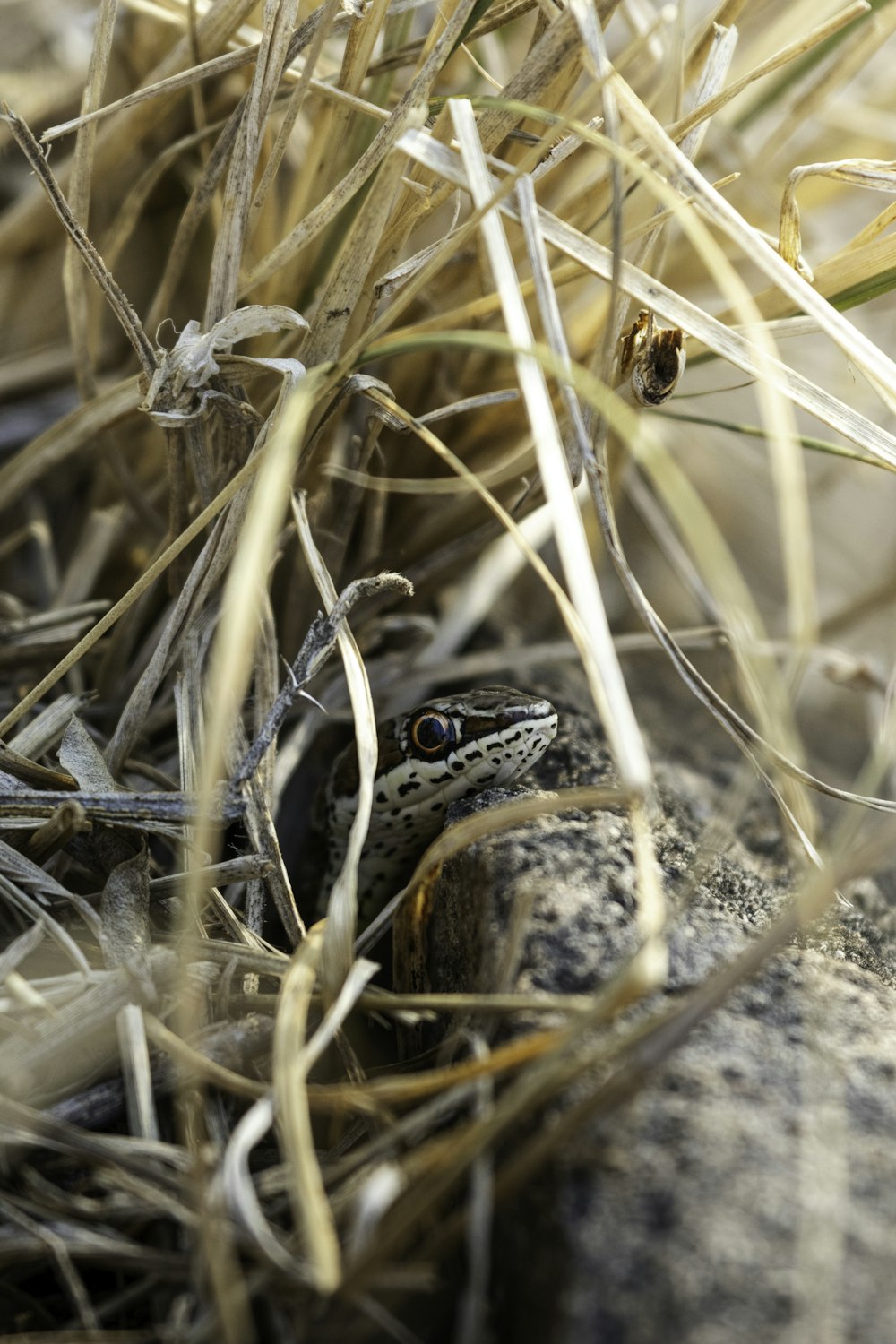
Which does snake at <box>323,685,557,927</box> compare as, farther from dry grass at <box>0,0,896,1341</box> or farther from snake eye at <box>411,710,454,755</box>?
dry grass at <box>0,0,896,1341</box>

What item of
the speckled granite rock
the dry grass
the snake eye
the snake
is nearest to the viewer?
the speckled granite rock

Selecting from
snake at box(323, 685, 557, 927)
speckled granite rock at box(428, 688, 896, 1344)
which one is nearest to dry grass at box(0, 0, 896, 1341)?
speckled granite rock at box(428, 688, 896, 1344)

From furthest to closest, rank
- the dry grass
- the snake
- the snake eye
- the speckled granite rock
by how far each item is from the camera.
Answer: the snake eye, the snake, the dry grass, the speckled granite rock

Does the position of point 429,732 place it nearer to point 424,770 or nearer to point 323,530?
point 424,770

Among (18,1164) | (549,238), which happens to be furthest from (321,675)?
(18,1164)

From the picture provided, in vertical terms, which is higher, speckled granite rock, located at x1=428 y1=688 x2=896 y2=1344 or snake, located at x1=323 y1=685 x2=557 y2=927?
snake, located at x1=323 y1=685 x2=557 y2=927

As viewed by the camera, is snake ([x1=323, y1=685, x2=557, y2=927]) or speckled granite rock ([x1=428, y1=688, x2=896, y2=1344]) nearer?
speckled granite rock ([x1=428, y1=688, x2=896, y2=1344])

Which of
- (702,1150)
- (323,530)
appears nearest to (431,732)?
(323,530)

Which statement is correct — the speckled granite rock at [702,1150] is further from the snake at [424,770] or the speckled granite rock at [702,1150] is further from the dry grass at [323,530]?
the snake at [424,770]
